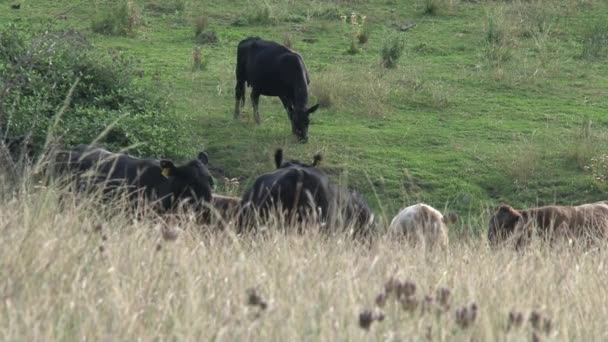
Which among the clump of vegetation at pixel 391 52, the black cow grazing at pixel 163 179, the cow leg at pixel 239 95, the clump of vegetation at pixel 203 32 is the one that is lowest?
the cow leg at pixel 239 95

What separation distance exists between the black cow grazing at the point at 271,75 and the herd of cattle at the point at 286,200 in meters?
6.89

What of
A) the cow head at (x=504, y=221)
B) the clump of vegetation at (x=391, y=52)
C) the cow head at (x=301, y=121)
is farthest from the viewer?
the clump of vegetation at (x=391, y=52)

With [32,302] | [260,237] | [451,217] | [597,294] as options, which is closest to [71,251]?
[32,302]

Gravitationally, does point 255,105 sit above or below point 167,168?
below

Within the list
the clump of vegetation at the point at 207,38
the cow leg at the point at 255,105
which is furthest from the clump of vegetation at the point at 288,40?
the cow leg at the point at 255,105

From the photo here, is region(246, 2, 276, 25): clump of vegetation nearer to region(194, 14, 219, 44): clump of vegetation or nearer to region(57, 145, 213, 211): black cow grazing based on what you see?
region(194, 14, 219, 44): clump of vegetation

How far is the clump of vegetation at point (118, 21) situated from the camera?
2378cm

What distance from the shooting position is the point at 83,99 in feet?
56.4

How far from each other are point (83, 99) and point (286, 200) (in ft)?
22.3

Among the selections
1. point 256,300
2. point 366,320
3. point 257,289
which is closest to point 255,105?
point 257,289

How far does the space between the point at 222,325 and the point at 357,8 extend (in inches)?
840

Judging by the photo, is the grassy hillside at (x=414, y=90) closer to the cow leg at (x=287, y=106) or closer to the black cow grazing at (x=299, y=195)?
the cow leg at (x=287, y=106)

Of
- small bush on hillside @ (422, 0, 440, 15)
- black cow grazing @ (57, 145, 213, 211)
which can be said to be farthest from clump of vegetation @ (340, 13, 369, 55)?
black cow grazing @ (57, 145, 213, 211)

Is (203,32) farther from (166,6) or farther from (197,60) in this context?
(197,60)
